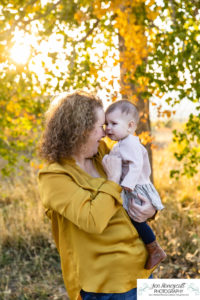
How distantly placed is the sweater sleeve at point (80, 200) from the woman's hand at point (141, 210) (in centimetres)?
22

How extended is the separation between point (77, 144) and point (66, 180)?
231mm

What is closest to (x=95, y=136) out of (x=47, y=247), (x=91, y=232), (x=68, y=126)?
(x=68, y=126)

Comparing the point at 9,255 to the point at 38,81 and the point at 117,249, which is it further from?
the point at 117,249

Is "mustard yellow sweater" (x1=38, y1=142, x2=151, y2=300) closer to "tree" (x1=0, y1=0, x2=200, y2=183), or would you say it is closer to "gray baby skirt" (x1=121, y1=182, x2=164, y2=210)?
"gray baby skirt" (x1=121, y1=182, x2=164, y2=210)

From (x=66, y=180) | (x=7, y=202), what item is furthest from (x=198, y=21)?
(x=7, y=202)

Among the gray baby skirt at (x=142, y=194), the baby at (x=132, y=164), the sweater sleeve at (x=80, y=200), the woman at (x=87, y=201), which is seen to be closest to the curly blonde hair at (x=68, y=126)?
the woman at (x=87, y=201)

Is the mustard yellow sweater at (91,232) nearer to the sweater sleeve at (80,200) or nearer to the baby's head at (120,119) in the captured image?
the sweater sleeve at (80,200)

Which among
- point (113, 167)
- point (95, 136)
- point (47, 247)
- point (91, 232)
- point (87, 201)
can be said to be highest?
point (95, 136)

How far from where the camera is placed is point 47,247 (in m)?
4.48

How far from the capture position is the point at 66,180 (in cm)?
169

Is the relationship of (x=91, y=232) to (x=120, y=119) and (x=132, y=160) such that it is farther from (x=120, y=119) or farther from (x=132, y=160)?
(x=120, y=119)

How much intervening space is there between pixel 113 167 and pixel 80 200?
0.31 m

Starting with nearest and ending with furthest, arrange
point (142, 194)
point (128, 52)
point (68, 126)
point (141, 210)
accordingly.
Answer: point (68, 126) < point (141, 210) < point (142, 194) < point (128, 52)

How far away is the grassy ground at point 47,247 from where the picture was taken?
3.68m
